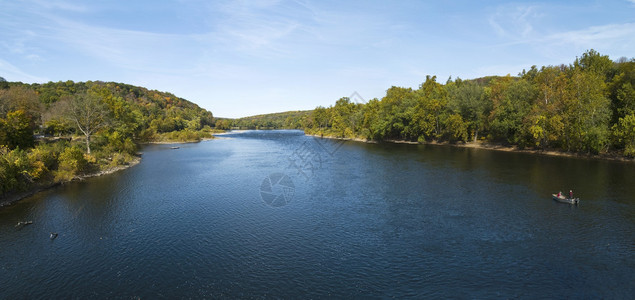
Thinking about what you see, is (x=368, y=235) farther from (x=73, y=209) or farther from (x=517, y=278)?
(x=73, y=209)

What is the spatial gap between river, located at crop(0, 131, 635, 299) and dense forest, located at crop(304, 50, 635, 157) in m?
22.2

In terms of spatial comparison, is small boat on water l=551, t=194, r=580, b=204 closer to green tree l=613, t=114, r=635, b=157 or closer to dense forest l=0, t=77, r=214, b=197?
green tree l=613, t=114, r=635, b=157

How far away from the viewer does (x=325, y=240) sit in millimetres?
26359

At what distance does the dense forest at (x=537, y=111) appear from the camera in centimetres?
6350

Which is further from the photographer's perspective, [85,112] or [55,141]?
[55,141]

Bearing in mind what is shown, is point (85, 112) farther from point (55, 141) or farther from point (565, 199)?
point (565, 199)

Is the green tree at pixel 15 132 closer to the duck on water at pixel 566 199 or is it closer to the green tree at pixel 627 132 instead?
the duck on water at pixel 566 199

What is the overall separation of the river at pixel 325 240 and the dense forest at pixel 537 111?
2221cm

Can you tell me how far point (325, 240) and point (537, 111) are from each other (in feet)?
241

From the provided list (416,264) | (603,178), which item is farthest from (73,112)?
(603,178)

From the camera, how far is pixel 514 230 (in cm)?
2806

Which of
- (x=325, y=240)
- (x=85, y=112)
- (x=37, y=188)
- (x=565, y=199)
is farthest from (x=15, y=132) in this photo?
(x=565, y=199)

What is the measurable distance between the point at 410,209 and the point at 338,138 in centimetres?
12211

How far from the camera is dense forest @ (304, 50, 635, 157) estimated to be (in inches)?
2500
